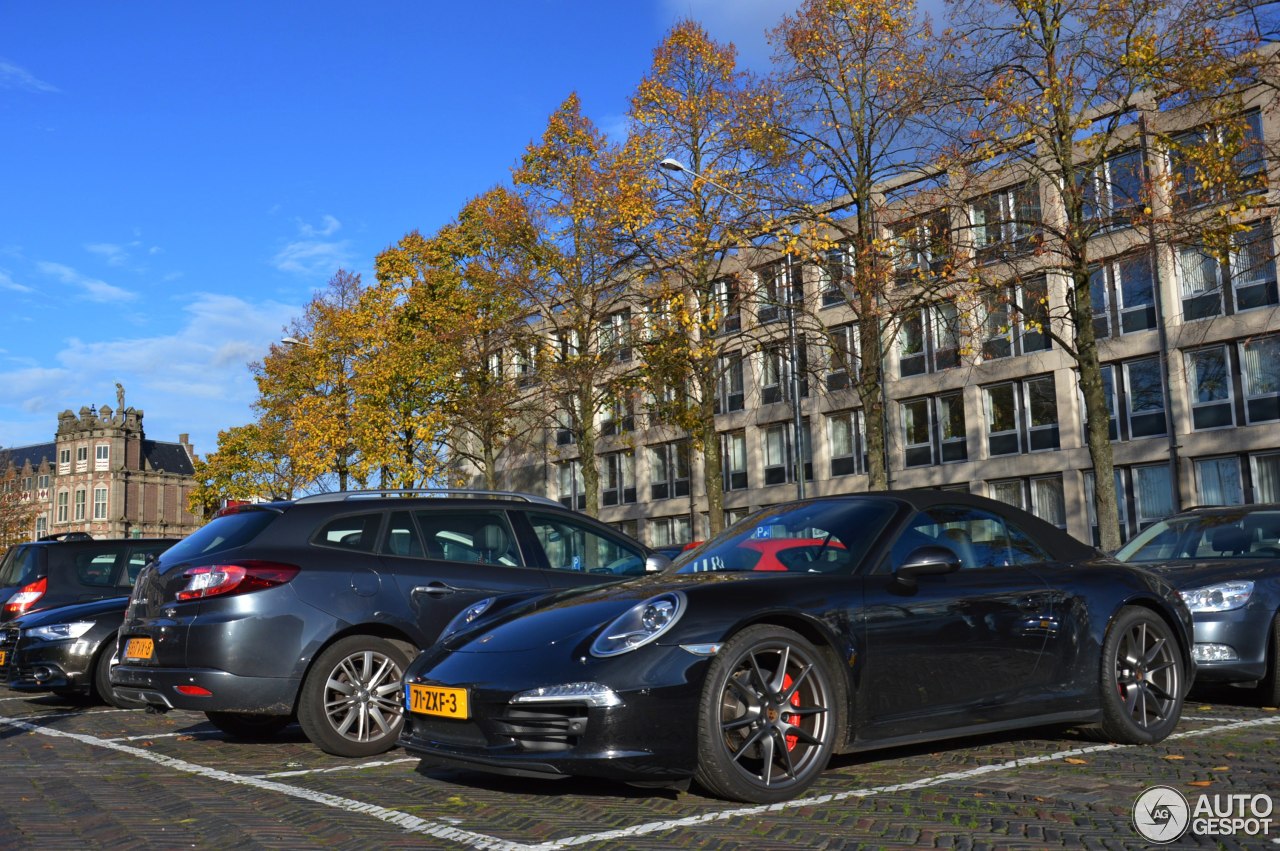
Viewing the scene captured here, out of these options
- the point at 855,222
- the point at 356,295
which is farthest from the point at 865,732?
the point at 356,295

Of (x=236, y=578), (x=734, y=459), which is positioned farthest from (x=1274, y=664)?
(x=734, y=459)

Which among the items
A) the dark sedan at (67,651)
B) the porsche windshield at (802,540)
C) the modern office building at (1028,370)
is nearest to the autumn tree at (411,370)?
the modern office building at (1028,370)

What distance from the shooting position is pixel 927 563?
5.82m

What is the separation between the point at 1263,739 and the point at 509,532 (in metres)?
4.70

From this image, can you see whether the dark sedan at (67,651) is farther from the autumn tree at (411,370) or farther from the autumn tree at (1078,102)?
the autumn tree at (411,370)

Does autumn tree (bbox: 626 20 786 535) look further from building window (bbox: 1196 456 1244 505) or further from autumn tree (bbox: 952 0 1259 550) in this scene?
building window (bbox: 1196 456 1244 505)

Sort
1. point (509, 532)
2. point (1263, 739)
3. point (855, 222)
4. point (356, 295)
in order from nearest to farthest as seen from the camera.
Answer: point (1263, 739) < point (509, 532) < point (855, 222) < point (356, 295)

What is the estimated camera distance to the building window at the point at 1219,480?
33344 millimetres

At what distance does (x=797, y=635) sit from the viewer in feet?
18.0

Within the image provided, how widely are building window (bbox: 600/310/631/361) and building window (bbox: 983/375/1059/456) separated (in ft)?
41.8

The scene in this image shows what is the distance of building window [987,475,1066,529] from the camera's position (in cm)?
3700

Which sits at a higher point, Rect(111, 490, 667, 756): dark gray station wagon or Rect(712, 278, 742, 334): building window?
Rect(712, 278, 742, 334): building window

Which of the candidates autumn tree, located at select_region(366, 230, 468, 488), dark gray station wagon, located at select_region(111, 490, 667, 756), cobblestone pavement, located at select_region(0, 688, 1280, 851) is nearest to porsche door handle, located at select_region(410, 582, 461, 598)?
dark gray station wagon, located at select_region(111, 490, 667, 756)

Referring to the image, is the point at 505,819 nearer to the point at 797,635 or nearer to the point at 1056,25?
the point at 797,635
